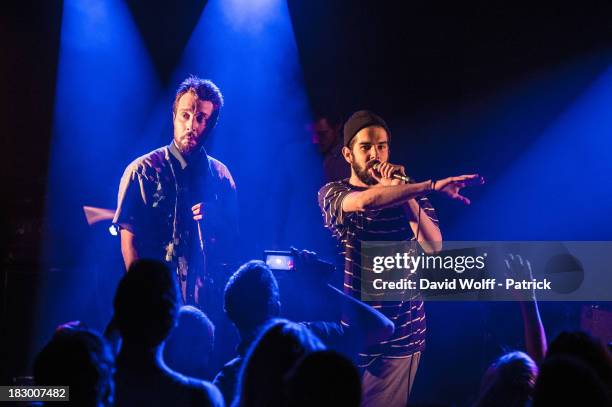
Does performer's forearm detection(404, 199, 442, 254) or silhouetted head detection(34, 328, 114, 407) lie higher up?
performer's forearm detection(404, 199, 442, 254)

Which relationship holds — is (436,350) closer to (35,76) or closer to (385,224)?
(385,224)

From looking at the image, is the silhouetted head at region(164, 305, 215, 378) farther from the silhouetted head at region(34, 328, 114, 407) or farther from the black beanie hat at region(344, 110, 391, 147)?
the black beanie hat at region(344, 110, 391, 147)

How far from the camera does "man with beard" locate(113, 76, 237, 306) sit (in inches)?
199

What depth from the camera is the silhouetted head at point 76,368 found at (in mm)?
1846

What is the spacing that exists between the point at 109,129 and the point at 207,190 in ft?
3.17

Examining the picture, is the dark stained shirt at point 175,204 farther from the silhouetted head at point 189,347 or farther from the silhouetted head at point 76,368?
the silhouetted head at point 76,368

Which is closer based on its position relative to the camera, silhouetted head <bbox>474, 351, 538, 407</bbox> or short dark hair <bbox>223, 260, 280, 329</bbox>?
silhouetted head <bbox>474, 351, 538, 407</bbox>

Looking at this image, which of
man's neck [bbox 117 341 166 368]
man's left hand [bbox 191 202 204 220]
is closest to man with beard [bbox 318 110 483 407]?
man's left hand [bbox 191 202 204 220]

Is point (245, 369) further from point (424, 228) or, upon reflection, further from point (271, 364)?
point (424, 228)

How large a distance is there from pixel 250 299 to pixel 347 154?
2.88 metres

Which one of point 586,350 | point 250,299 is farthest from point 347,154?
point 586,350

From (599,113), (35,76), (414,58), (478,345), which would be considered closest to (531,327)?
(478,345)

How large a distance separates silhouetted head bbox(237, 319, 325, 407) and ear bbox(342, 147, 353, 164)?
11.1 ft

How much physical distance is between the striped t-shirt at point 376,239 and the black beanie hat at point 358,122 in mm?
399
